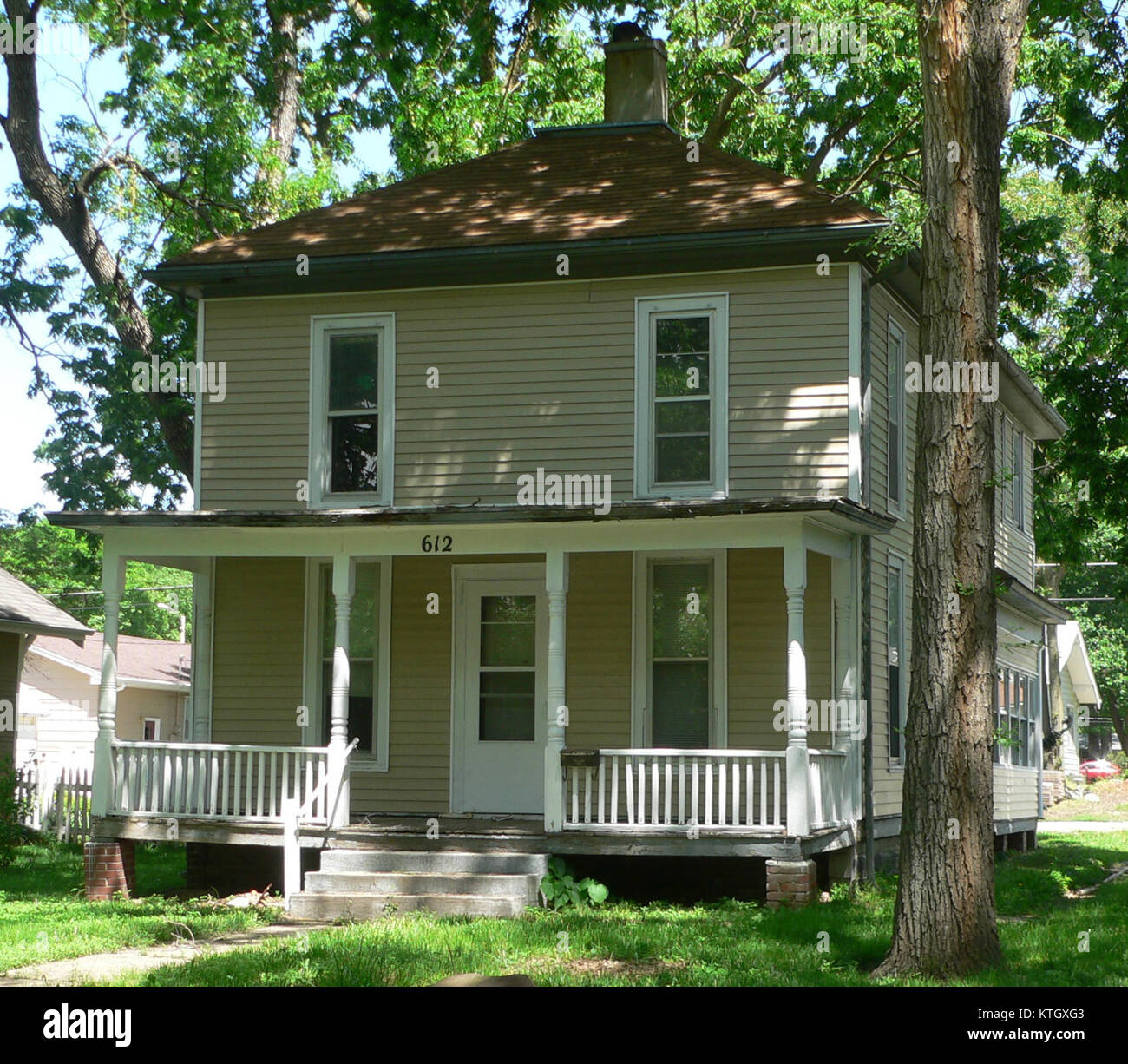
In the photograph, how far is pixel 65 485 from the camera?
2411 cm

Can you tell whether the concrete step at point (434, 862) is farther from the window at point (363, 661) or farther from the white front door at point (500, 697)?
the window at point (363, 661)

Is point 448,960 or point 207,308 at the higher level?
point 207,308

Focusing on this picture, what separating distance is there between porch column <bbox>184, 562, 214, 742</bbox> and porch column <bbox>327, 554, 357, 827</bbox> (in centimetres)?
247

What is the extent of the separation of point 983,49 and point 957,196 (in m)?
1.01

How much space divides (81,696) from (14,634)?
14.8m

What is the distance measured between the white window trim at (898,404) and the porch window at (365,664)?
5.55 m

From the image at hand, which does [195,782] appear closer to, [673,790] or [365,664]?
[365,664]

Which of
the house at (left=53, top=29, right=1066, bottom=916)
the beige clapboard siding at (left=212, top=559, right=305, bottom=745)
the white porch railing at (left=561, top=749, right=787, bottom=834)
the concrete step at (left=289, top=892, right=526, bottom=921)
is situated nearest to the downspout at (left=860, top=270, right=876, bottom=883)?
the house at (left=53, top=29, right=1066, bottom=916)

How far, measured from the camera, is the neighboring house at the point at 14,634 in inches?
843

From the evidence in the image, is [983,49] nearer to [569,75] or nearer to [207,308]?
[207,308]

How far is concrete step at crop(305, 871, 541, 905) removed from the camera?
42.8 ft

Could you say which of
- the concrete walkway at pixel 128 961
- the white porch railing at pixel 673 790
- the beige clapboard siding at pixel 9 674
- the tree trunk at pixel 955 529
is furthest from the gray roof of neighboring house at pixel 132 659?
the tree trunk at pixel 955 529
